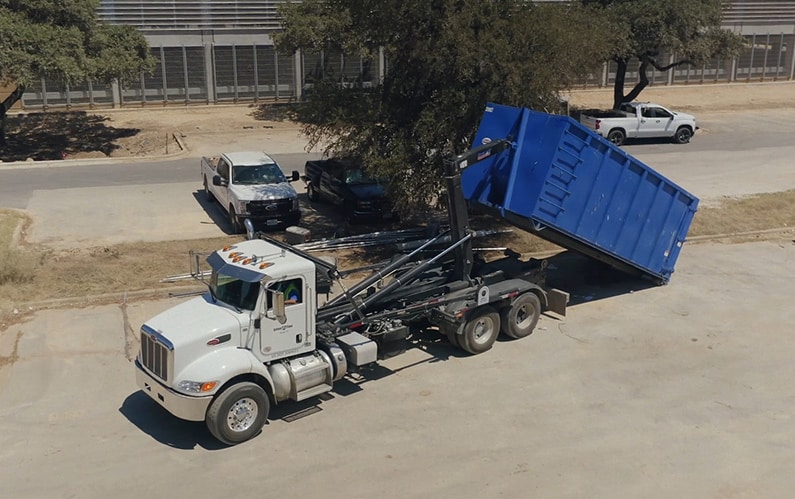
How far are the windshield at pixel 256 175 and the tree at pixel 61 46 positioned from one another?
10.2 meters

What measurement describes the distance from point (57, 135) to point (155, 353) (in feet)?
91.0

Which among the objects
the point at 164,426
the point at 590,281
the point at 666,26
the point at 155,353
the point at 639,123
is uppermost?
the point at 666,26

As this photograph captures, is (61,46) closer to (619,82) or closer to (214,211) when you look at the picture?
(214,211)

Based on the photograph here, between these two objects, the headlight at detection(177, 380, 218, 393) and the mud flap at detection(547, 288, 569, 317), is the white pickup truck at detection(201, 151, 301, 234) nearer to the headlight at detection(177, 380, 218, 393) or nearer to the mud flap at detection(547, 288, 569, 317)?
the mud flap at detection(547, 288, 569, 317)

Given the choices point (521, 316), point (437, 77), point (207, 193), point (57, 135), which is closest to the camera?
point (521, 316)

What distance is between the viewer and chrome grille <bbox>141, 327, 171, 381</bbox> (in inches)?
405

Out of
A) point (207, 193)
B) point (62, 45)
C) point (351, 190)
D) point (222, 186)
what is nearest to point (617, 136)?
point (351, 190)

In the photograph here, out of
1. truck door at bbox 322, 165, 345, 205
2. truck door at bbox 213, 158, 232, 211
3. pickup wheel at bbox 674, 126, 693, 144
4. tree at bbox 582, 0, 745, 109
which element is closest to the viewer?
truck door at bbox 213, 158, 232, 211

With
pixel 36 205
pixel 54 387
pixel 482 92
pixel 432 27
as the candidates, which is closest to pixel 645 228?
pixel 482 92

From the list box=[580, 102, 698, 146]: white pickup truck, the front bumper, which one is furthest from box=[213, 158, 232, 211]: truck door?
box=[580, 102, 698, 146]: white pickup truck

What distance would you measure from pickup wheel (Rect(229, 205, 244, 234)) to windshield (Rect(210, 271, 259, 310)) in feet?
29.5

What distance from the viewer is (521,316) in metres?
14.1

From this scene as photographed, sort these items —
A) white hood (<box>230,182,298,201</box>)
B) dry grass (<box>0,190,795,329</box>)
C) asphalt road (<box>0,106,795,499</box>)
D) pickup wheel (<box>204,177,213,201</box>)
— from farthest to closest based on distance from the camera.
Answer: pickup wheel (<box>204,177,213,201</box>) < white hood (<box>230,182,298,201</box>) < dry grass (<box>0,190,795,329</box>) < asphalt road (<box>0,106,795,499</box>)

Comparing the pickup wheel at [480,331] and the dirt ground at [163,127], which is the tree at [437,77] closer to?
the pickup wheel at [480,331]
